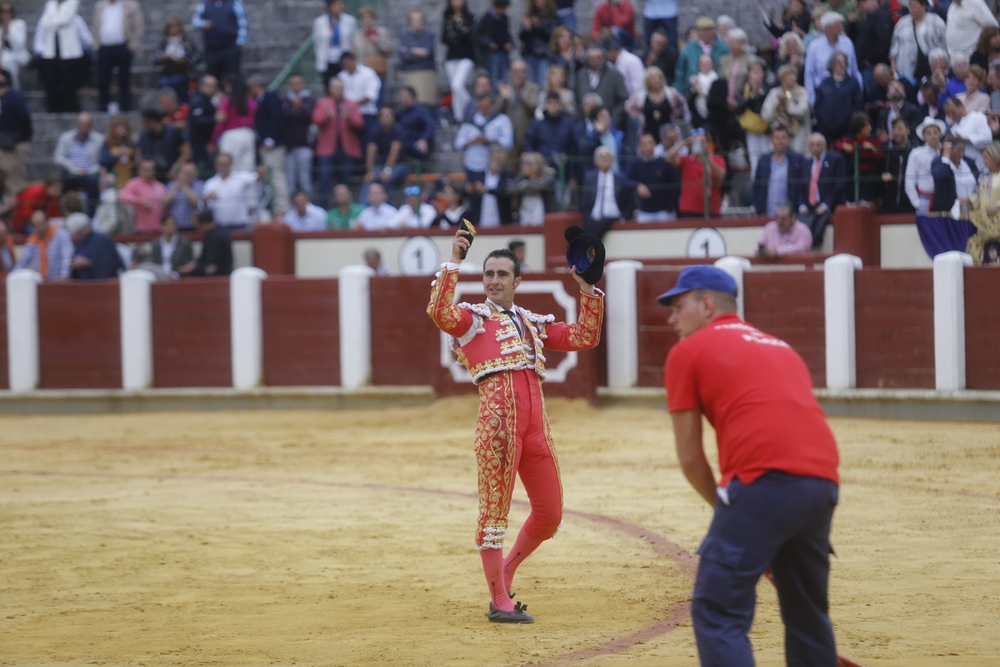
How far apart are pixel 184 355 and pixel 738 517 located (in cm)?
1120

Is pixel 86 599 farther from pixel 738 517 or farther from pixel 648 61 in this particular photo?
pixel 648 61

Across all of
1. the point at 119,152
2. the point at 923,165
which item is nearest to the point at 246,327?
the point at 119,152

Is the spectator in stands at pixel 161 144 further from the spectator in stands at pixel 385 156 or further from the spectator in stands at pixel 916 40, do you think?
the spectator in stands at pixel 916 40

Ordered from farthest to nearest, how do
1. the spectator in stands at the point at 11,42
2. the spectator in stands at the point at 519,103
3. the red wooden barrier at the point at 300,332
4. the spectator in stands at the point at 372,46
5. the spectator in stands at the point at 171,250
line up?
the spectator in stands at the point at 11,42 < the spectator in stands at the point at 372,46 < the spectator in stands at the point at 519,103 < the spectator in stands at the point at 171,250 < the red wooden barrier at the point at 300,332

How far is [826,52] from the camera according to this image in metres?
13.2

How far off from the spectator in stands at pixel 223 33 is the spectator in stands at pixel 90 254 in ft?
10.3

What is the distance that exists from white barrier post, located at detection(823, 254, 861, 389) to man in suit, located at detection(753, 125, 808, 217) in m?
1.23

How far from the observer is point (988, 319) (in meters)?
11.4

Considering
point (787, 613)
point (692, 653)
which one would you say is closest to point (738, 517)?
point (787, 613)

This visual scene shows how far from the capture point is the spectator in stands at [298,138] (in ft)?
51.3

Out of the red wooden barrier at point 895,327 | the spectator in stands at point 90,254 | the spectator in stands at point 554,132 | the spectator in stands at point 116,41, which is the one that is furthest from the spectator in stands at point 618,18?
the spectator in stands at point 116,41

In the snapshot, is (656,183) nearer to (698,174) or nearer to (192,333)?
(698,174)

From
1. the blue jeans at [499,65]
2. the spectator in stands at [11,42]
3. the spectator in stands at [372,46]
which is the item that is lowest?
the blue jeans at [499,65]

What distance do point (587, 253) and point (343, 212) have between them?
33.7 ft
